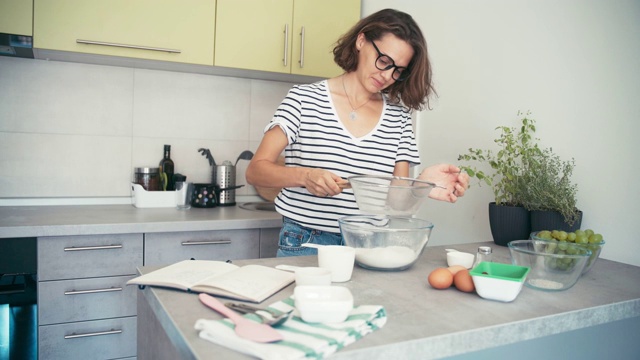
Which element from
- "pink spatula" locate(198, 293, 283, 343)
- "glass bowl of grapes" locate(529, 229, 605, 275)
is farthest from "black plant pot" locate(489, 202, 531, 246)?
"pink spatula" locate(198, 293, 283, 343)

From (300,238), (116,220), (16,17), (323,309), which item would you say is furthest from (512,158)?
(16,17)

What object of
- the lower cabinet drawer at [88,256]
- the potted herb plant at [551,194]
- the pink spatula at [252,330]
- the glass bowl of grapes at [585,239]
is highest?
the potted herb plant at [551,194]

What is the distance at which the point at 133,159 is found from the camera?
8.11 feet

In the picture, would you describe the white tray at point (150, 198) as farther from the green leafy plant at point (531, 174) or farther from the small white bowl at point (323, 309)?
the small white bowl at point (323, 309)

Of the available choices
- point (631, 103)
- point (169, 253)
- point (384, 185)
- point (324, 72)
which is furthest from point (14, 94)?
point (631, 103)

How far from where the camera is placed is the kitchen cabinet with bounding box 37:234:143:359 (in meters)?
1.82

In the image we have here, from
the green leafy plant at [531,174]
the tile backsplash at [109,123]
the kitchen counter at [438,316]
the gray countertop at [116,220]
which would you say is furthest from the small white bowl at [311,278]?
the tile backsplash at [109,123]

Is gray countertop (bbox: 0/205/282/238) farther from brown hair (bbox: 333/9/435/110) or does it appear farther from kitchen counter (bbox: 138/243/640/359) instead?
brown hair (bbox: 333/9/435/110)

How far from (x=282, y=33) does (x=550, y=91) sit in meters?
1.26

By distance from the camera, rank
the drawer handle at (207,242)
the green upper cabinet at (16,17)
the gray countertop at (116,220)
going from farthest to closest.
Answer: the drawer handle at (207,242) → the green upper cabinet at (16,17) → the gray countertop at (116,220)

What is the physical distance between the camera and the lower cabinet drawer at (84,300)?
1820 mm

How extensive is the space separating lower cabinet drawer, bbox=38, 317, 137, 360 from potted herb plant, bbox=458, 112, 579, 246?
1.42 metres

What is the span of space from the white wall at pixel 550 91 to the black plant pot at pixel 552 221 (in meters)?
0.10

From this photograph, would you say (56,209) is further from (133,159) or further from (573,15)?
(573,15)
